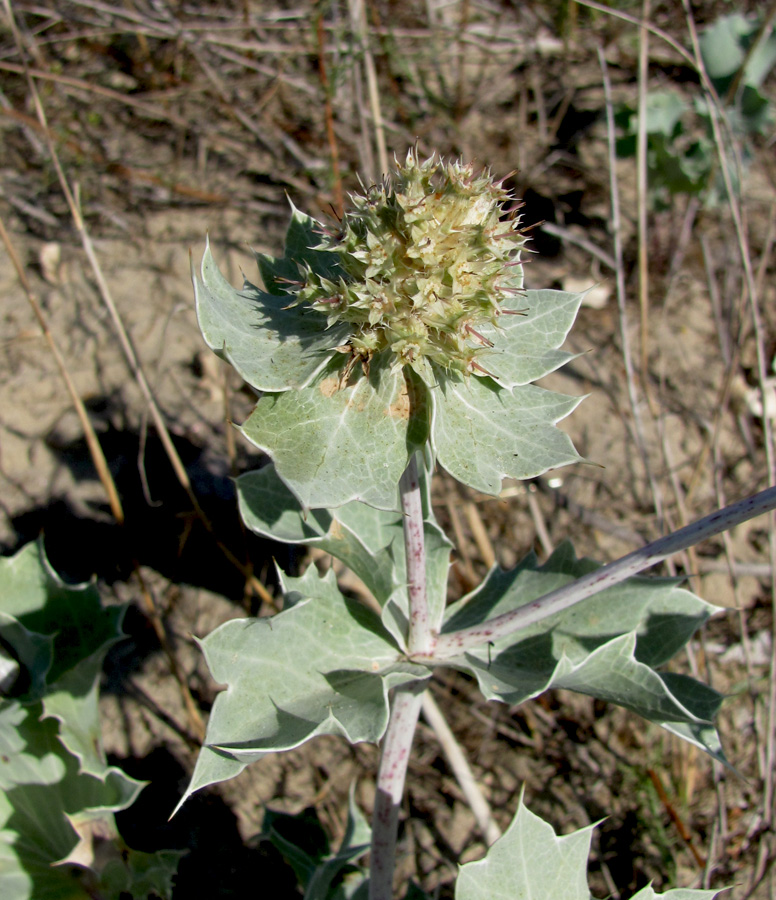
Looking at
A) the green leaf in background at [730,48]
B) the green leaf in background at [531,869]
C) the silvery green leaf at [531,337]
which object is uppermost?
the green leaf in background at [730,48]

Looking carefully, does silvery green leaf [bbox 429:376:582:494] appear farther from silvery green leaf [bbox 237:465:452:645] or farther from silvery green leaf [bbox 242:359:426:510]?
silvery green leaf [bbox 237:465:452:645]

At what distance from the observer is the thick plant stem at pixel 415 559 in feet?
4.17

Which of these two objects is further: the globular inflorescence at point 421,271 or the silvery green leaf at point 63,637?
the silvery green leaf at point 63,637

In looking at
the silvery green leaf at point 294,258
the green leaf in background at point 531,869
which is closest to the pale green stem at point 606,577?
the green leaf in background at point 531,869

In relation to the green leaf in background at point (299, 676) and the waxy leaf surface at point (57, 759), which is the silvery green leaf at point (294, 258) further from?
the waxy leaf surface at point (57, 759)

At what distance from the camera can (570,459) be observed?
112 cm

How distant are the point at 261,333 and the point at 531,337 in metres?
0.51

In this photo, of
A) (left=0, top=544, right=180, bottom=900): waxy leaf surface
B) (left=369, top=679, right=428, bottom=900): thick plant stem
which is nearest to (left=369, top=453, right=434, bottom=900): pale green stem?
(left=369, top=679, right=428, bottom=900): thick plant stem

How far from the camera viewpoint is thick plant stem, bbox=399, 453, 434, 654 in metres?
1.27

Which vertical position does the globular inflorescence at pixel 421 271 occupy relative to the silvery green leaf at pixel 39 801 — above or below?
above

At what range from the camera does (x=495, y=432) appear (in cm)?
125

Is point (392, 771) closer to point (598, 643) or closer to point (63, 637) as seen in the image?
point (598, 643)

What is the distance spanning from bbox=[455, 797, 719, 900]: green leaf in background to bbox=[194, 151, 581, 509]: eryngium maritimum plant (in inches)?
26.5

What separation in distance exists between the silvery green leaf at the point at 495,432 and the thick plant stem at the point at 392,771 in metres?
0.55
